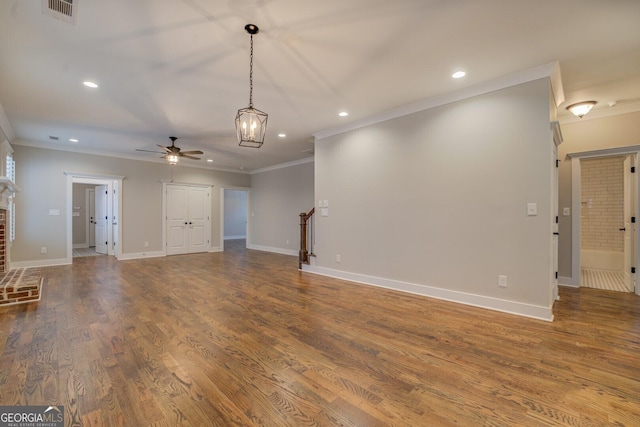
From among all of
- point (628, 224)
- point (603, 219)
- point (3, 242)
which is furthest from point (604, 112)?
point (3, 242)

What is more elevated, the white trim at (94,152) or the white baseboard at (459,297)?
the white trim at (94,152)

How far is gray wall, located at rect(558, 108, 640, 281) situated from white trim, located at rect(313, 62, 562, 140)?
158cm

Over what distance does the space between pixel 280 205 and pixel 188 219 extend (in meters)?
2.77

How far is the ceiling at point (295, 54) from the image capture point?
2119 mm

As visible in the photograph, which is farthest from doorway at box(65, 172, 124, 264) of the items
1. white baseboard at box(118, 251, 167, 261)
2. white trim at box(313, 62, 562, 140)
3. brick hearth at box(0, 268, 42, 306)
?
white trim at box(313, 62, 562, 140)

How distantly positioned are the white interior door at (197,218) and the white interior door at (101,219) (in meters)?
2.12

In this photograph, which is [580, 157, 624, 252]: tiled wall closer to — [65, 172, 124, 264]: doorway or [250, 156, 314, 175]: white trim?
[250, 156, 314, 175]: white trim

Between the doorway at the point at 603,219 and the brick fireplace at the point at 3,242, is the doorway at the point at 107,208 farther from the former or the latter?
the doorway at the point at 603,219

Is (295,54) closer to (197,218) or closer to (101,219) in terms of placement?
(197,218)

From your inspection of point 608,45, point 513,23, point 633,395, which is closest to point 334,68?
point 513,23

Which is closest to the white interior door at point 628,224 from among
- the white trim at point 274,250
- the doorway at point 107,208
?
the white trim at point 274,250

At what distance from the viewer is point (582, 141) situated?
14.1ft

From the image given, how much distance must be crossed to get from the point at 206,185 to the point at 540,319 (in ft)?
27.5

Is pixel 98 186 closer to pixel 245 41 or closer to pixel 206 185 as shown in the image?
pixel 206 185
